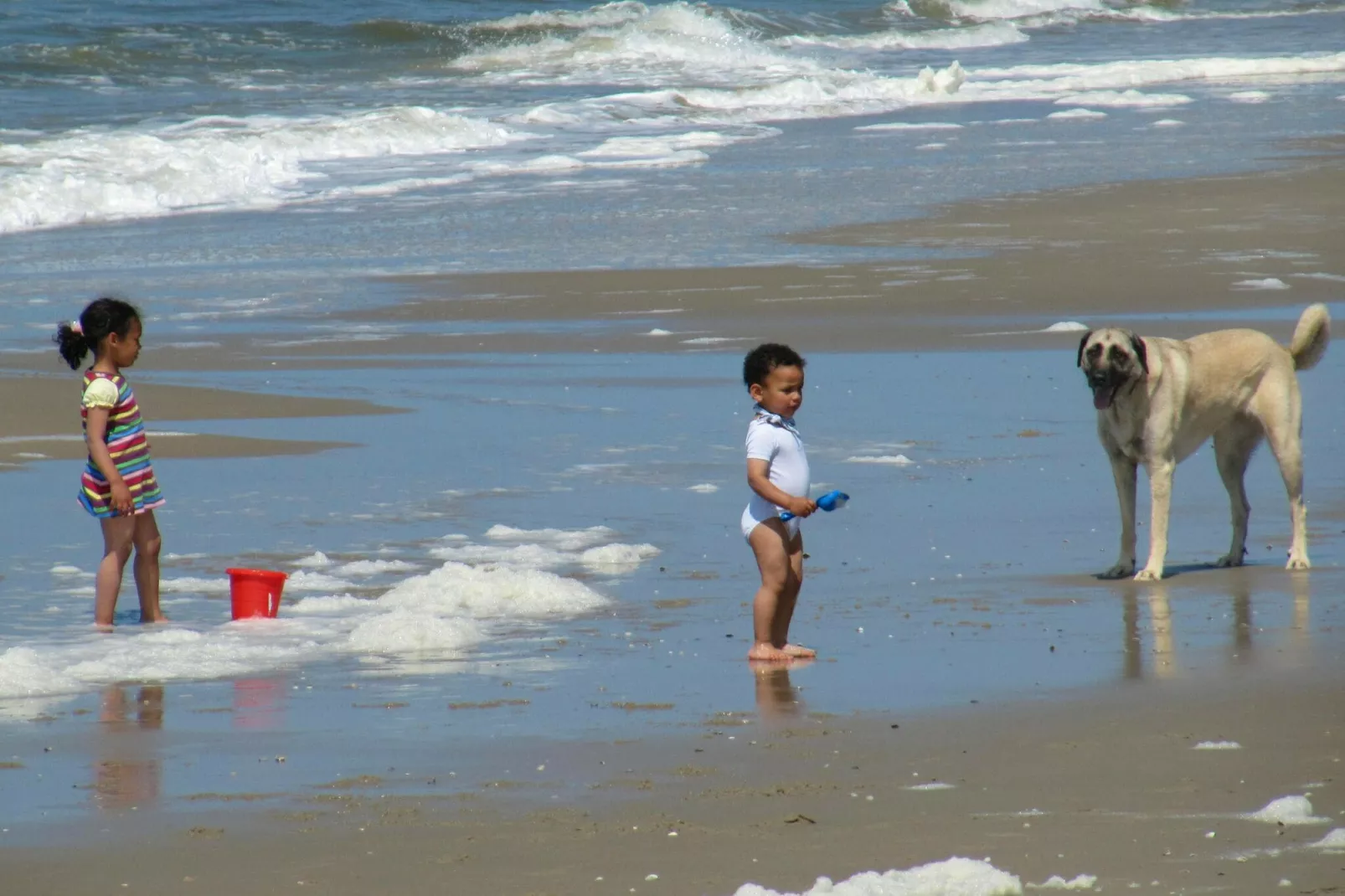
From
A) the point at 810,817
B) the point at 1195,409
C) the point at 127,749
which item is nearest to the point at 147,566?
the point at 127,749

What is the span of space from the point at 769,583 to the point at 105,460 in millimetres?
2916

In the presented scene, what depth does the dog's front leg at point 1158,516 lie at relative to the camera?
807 centimetres

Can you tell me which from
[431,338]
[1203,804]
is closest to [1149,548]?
[1203,804]

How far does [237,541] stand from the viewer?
9.12 m

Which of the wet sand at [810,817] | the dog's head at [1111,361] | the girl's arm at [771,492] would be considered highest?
the dog's head at [1111,361]

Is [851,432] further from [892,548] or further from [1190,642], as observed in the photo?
[1190,642]

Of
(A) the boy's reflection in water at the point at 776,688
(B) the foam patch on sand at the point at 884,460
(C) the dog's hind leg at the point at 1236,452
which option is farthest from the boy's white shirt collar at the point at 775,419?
(B) the foam patch on sand at the point at 884,460

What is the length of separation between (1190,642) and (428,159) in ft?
75.4

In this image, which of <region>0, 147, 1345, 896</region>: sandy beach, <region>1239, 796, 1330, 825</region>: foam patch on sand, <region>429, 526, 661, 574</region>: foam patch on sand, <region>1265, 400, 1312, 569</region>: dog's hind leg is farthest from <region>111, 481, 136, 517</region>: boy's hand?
<region>1239, 796, 1330, 825</region>: foam patch on sand

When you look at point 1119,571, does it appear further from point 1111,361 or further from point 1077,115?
point 1077,115

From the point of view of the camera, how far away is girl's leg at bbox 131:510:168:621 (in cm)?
775

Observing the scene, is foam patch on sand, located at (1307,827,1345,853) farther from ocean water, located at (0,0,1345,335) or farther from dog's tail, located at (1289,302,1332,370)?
ocean water, located at (0,0,1345,335)

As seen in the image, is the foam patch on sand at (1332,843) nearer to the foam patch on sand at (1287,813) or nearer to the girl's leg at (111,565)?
the foam patch on sand at (1287,813)

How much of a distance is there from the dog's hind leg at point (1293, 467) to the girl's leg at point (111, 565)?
479 cm
